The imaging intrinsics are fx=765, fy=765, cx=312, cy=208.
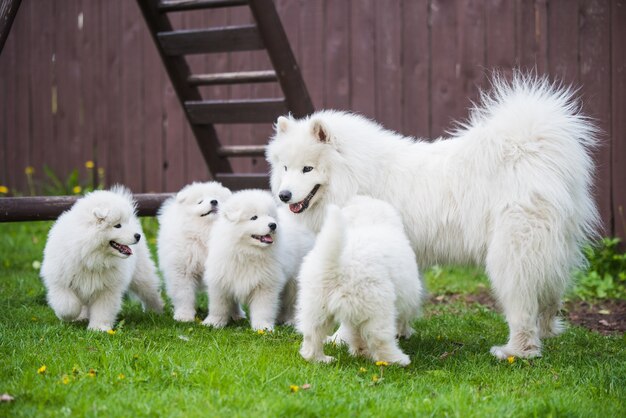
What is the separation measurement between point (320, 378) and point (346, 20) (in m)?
5.60

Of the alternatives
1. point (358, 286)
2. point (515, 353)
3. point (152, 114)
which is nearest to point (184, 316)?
point (358, 286)

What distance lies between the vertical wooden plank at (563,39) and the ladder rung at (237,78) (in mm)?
2849

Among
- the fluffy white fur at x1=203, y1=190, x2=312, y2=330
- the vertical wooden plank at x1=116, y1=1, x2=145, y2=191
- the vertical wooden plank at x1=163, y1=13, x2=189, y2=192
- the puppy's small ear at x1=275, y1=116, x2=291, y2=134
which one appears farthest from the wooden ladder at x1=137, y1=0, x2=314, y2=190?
the vertical wooden plank at x1=116, y1=1, x2=145, y2=191

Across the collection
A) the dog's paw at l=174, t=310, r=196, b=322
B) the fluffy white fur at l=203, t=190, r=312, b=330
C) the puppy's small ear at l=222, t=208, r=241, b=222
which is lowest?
the dog's paw at l=174, t=310, r=196, b=322

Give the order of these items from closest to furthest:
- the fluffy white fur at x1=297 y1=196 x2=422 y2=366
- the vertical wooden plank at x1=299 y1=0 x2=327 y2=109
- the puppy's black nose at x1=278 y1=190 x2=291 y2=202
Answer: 1. the fluffy white fur at x1=297 y1=196 x2=422 y2=366
2. the puppy's black nose at x1=278 y1=190 x2=291 y2=202
3. the vertical wooden plank at x1=299 y1=0 x2=327 y2=109

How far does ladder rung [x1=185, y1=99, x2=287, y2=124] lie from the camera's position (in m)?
6.67

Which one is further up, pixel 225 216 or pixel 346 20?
pixel 346 20

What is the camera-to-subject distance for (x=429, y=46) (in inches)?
321

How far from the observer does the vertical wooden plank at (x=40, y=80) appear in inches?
435

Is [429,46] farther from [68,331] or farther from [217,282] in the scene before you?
[68,331]

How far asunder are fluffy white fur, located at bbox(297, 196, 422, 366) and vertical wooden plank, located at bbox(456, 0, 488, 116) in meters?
4.00

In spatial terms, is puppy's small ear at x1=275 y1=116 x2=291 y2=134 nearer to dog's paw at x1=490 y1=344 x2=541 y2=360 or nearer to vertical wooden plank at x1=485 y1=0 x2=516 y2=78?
dog's paw at x1=490 y1=344 x2=541 y2=360

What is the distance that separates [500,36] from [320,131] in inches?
139

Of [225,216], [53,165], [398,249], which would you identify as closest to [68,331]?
[225,216]
